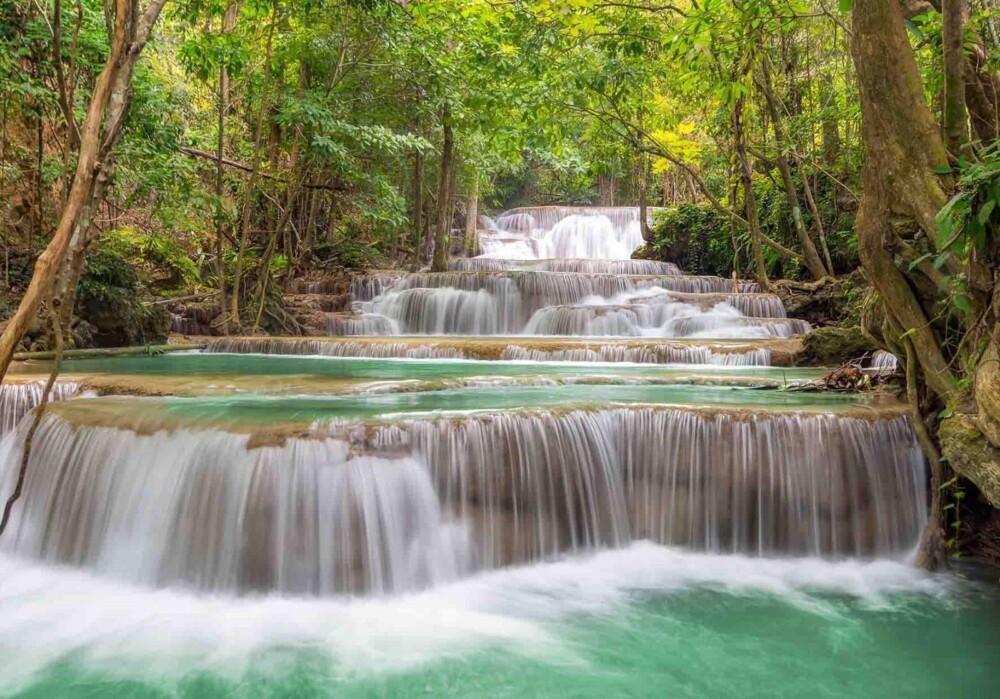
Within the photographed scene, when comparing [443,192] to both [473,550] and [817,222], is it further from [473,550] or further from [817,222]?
[473,550]

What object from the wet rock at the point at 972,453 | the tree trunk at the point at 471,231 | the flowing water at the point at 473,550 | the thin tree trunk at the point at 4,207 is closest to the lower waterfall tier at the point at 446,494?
the flowing water at the point at 473,550

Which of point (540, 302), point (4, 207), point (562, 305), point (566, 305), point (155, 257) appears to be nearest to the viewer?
point (4, 207)

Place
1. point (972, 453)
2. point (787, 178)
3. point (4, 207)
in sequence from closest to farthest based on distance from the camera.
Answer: point (972, 453)
point (4, 207)
point (787, 178)

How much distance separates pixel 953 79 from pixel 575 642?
3.99 meters

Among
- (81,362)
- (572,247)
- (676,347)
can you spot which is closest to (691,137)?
(572,247)

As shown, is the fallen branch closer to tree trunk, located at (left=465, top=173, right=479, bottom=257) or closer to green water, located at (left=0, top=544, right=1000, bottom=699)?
green water, located at (left=0, top=544, right=1000, bottom=699)

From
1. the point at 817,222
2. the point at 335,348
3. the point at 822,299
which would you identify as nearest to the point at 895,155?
the point at 335,348

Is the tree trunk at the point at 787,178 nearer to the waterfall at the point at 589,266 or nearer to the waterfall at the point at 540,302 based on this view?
the waterfall at the point at 540,302

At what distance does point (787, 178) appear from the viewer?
1320 cm

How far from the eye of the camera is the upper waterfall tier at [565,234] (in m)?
25.1

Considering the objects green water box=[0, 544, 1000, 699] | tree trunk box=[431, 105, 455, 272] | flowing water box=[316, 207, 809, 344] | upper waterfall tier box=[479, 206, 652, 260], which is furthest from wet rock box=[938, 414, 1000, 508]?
upper waterfall tier box=[479, 206, 652, 260]

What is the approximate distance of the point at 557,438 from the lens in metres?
5.20

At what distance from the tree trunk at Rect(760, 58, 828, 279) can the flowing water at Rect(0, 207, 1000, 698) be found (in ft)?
26.7

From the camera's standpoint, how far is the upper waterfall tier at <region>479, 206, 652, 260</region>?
25.1 metres
